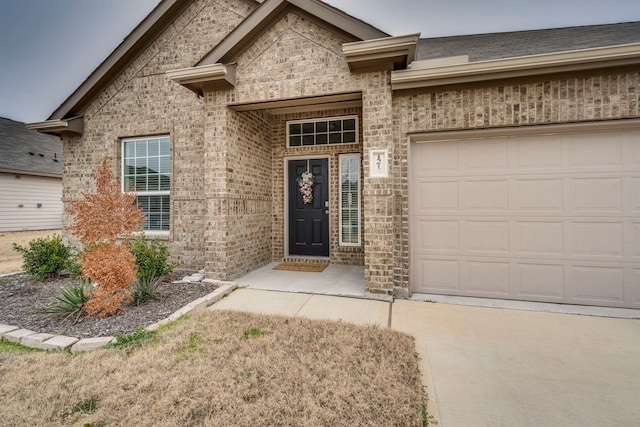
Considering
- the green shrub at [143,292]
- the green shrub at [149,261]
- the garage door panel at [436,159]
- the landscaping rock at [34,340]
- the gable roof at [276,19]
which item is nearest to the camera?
the landscaping rock at [34,340]

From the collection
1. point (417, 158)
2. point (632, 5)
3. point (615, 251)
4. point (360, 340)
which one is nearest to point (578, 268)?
point (615, 251)

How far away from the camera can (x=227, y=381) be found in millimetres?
2102

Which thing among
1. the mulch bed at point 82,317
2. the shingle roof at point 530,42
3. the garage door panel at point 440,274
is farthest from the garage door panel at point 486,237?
the mulch bed at point 82,317

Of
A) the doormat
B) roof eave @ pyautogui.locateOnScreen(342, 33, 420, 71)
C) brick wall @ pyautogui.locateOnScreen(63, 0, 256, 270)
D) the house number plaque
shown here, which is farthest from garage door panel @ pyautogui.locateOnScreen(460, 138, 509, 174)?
brick wall @ pyautogui.locateOnScreen(63, 0, 256, 270)

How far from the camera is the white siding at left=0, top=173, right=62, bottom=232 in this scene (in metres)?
12.2

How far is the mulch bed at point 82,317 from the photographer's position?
3088 millimetres

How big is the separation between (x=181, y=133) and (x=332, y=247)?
4.01 meters

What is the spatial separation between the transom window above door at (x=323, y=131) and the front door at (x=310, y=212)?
0.44m

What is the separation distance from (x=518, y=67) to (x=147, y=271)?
19.6ft

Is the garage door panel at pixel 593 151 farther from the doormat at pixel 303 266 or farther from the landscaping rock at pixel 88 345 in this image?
the landscaping rock at pixel 88 345

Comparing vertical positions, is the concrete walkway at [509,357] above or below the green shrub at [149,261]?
below

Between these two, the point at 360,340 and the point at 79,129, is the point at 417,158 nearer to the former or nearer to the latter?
the point at 360,340

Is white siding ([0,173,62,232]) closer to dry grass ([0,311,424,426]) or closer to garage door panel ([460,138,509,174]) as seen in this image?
dry grass ([0,311,424,426])

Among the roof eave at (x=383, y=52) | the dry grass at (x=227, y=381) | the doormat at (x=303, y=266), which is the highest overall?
the roof eave at (x=383, y=52)
